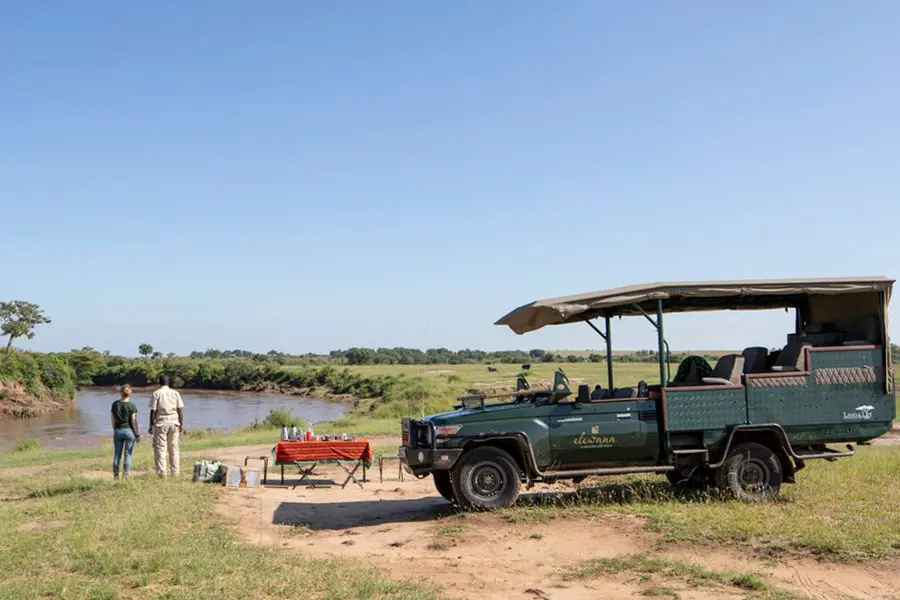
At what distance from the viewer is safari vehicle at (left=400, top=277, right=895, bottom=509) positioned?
972cm

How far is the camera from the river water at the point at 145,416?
34562 mm

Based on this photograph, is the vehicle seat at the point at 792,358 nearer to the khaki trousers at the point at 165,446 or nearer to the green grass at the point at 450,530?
the green grass at the point at 450,530

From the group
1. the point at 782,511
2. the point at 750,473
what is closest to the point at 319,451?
the point at 750,473

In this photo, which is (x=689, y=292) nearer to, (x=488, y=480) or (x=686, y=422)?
(x=686, y=422)

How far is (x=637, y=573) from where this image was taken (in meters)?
6.79

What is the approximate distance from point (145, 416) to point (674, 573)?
4153 cm

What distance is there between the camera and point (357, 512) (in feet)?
35.3

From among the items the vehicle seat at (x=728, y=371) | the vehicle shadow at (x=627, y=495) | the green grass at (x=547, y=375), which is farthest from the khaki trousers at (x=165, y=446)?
the green grass at (x=547, y=375)

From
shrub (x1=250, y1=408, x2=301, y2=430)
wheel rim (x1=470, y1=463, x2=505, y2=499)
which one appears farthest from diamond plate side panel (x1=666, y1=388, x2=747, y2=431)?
shrub (x1=250, y1=408, x2=301, y2=430)

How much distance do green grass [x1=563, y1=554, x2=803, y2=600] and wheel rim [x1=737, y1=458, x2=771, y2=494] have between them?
133 inches

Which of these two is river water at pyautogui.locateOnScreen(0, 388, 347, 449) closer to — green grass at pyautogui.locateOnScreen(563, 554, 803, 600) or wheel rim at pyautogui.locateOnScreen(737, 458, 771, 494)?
wheel rim at pyautogui.locateOnScreen(737, 458, 771, 494)

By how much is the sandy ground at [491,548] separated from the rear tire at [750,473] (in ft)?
6.19

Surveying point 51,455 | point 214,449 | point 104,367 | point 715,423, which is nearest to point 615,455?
point 715,423

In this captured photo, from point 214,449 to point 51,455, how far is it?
4.59 m
